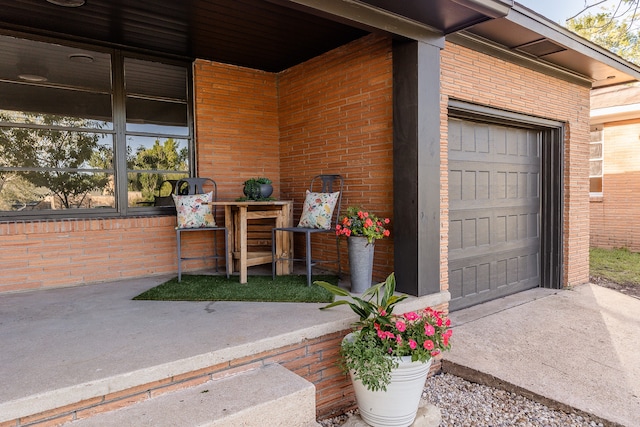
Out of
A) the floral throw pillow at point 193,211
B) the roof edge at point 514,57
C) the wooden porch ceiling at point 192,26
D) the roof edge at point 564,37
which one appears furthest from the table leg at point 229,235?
the roof edge at point 564,37

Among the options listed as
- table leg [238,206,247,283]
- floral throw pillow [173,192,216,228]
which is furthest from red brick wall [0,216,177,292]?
table leg [238,206,247,283]

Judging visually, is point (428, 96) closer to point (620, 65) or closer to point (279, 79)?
point (279, 79)

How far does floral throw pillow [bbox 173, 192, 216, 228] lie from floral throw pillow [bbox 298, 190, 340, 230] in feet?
3.15

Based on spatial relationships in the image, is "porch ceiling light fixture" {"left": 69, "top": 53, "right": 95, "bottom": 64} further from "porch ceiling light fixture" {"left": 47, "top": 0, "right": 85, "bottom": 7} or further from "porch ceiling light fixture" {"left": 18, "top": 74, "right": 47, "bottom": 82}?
"porch ceiling light fixture" {"left": 47, "top": 0, "right": 85, "bottom": 7}

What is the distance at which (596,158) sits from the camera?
8.79 metres

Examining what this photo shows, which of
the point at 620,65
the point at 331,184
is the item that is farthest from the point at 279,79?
the point at 620,65

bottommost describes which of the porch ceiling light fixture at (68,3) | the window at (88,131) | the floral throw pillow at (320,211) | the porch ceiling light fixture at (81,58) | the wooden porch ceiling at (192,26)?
the floral throw pillow at (320,211)

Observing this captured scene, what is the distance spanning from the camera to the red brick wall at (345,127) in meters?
3.55

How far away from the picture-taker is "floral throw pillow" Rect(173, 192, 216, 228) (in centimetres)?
389

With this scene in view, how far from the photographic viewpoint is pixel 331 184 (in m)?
4.05

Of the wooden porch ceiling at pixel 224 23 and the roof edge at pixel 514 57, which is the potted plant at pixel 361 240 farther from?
the roof edge at pixel 514 57

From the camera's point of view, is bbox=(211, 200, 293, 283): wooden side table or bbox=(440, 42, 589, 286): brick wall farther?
bbox=(211, 200, 293, 283): wooden side table

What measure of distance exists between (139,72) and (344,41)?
208cm

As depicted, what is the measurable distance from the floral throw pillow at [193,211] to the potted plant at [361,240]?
1.41 metres
